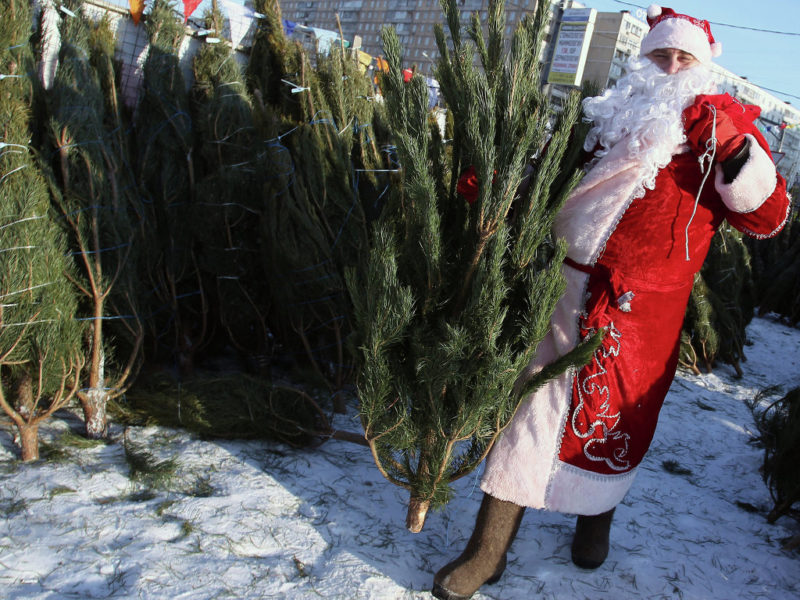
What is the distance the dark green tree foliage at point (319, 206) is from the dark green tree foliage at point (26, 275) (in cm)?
114

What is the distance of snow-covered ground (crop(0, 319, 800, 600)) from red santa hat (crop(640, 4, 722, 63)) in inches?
78.3

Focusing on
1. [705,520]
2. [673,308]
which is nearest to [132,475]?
[673,308]

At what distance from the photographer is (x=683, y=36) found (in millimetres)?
1911

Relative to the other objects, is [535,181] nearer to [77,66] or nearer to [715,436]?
[77,66]

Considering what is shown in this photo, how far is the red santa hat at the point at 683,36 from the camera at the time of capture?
1.91m

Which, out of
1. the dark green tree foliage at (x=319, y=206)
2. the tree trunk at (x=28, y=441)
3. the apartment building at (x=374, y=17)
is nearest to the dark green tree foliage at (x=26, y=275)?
the tree trunk at (x=28, y=441)

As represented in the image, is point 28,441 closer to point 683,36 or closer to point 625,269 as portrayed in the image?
point 625,269

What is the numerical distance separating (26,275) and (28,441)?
760 millimetres

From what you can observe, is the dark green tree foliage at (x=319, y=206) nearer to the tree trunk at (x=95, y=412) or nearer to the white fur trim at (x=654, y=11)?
the tree trunk at (x=95, y=412)

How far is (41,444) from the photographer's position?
2.63m

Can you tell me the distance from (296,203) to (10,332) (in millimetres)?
1570

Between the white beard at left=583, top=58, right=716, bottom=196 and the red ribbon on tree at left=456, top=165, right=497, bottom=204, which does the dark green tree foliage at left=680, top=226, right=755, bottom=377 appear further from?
the red ribbon on tree at left=456, top=165, right=497, bottom=204

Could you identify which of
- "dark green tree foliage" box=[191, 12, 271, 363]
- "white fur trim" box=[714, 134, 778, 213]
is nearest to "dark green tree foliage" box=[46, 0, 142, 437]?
"dark green tree foliage" box=[191, 12, 271, 363]

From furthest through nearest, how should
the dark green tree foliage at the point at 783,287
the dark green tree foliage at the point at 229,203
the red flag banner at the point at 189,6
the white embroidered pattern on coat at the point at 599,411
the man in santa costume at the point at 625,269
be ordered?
the dark green tree foliage at the point at 783,287 → the red flag banner at the point at 189,6 → the dark green tree foliage at the point at 229,203 → the white embroidered pattern on coat at the point at 599,411 → the man in santa costume at the point at 625,269
